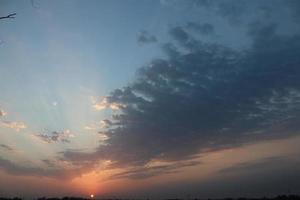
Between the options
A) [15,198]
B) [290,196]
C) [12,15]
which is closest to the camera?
[12,15]

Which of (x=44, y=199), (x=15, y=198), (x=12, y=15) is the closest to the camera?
(x=12, y=15)

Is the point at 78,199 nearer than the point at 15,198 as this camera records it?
No

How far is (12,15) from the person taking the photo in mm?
11148

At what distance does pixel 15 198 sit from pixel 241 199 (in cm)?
7174

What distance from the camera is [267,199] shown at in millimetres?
118375

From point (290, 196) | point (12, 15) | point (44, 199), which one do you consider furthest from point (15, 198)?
point (12, 15)

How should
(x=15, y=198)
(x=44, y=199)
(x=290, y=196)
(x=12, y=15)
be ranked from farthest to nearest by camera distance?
(x=44, y=199)
(x=15, y=198)
(x=290, y=196)
(x=12, y=15)

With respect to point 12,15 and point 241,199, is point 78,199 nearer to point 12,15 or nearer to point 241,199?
point 241,199

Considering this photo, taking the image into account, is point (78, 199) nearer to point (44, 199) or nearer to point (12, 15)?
point (44, 199)

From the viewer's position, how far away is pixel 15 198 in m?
127

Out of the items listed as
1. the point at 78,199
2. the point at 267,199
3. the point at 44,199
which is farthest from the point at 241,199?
the point at 44,199

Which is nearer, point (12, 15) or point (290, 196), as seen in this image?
point (12, 15)

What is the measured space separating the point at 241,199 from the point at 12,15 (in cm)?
12978

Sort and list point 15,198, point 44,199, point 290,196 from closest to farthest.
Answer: point 290,196 → point 15,198 → point 44,199
